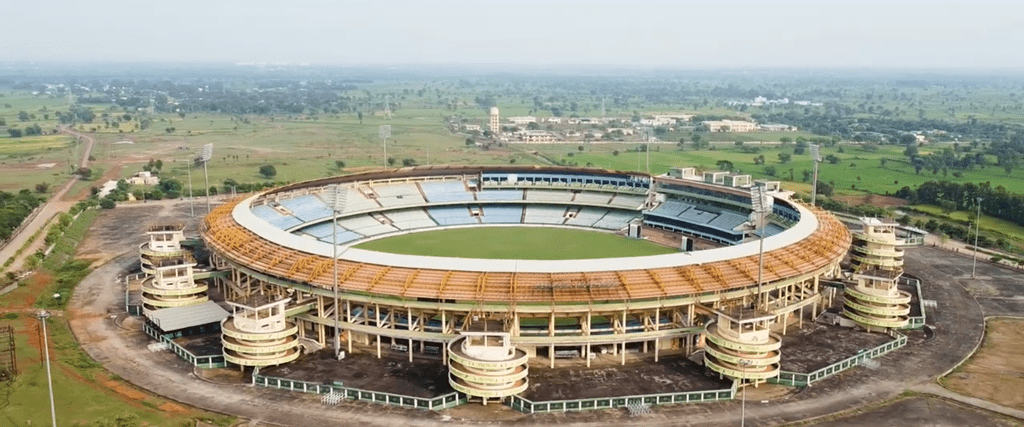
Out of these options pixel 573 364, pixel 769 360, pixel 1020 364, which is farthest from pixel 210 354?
pixel 1020 364

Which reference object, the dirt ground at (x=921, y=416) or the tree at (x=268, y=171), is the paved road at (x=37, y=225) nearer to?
the tree at (x=268, y=171)

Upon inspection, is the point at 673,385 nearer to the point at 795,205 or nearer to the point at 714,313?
the point at 714,313

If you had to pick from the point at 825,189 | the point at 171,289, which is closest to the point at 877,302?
the point at 171,289

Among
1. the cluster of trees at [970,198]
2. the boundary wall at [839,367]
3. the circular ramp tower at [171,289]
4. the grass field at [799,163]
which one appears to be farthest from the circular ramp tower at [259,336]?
the grass field at [799,163]

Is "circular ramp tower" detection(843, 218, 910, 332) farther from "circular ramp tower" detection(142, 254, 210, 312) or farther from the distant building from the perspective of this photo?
the distant building

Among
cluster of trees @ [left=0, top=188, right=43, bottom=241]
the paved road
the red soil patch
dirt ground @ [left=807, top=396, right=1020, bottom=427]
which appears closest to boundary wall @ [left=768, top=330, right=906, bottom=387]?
dirt ground @ [left=807, top=396, right=1020, bottom=427]
